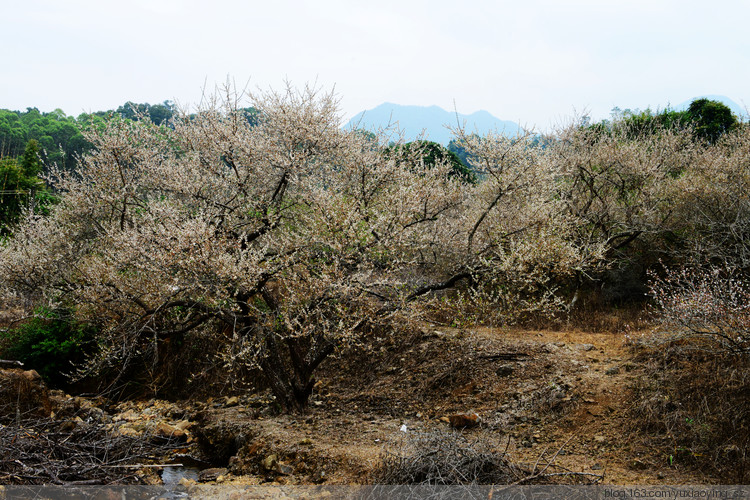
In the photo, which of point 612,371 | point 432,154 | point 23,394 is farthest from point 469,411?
point 432,154

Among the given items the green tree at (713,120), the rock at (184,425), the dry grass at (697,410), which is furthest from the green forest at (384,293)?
the green tree at (713,120)

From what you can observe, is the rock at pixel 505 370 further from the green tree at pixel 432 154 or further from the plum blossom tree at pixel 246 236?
the green tree at pixel 432 154

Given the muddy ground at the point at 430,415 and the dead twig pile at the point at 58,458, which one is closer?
the dead twig pile at the point at 58,458

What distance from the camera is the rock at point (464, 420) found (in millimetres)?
8461

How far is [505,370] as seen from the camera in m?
10.1

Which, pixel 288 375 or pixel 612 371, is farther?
pixel 288 375

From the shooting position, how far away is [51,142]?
5981 centimetres

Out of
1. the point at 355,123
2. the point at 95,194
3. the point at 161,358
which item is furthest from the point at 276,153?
the point at 161,358

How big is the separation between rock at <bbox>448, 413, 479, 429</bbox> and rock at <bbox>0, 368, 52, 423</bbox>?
817cm

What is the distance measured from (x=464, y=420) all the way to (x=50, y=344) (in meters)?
11.3

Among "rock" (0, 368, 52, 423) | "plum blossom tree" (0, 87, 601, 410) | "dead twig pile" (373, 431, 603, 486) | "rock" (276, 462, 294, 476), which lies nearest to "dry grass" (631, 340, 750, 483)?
"dead twig pile" (373, 431, 603, 486)

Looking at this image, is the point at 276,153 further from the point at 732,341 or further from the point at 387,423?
the point at 732,341

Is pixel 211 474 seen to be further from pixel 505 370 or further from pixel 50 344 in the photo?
pixel 50 344

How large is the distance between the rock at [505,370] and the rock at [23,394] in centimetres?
942
